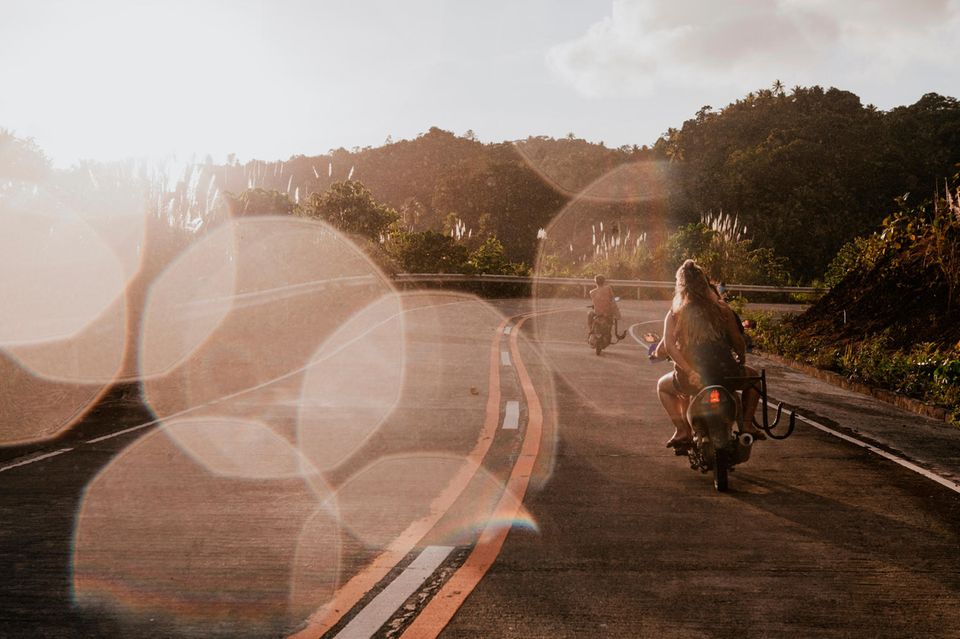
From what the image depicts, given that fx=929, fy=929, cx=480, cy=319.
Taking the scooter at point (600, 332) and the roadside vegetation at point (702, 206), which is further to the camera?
the scooter at point (600, 332)

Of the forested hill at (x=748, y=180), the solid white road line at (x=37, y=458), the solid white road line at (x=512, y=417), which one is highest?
the forested hill at (x=748, y=180)

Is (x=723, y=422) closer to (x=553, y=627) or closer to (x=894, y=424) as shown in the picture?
(x=553, y=627)

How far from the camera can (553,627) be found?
14.3ft

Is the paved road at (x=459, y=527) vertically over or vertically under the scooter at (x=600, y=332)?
under

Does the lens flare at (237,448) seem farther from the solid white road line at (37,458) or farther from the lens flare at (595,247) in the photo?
the lens flare at (595,247)

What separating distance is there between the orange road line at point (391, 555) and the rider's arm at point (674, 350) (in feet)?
6.52

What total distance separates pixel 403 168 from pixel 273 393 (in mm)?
107970

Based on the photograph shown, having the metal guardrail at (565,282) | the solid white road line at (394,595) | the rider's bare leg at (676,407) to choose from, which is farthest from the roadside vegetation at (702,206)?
the solid white road line at (394,595)

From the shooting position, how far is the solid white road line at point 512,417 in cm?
1061

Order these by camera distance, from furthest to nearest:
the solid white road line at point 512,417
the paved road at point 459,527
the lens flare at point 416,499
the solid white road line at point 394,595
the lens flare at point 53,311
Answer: the lens flare at point 53,311 → the solid white road line at point 512,417 → the lens flare at point 416,499 → the paved road at point 459,527 → the solid white road line at point 394,595

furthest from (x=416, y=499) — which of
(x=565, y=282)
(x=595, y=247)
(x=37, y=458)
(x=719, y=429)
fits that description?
(x=595, y=247)

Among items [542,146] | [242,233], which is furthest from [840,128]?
[242,233]

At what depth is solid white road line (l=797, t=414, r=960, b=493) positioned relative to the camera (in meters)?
7.90

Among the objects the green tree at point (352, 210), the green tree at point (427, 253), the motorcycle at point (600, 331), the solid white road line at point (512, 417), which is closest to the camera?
the solid white road line at point (512, 417)
